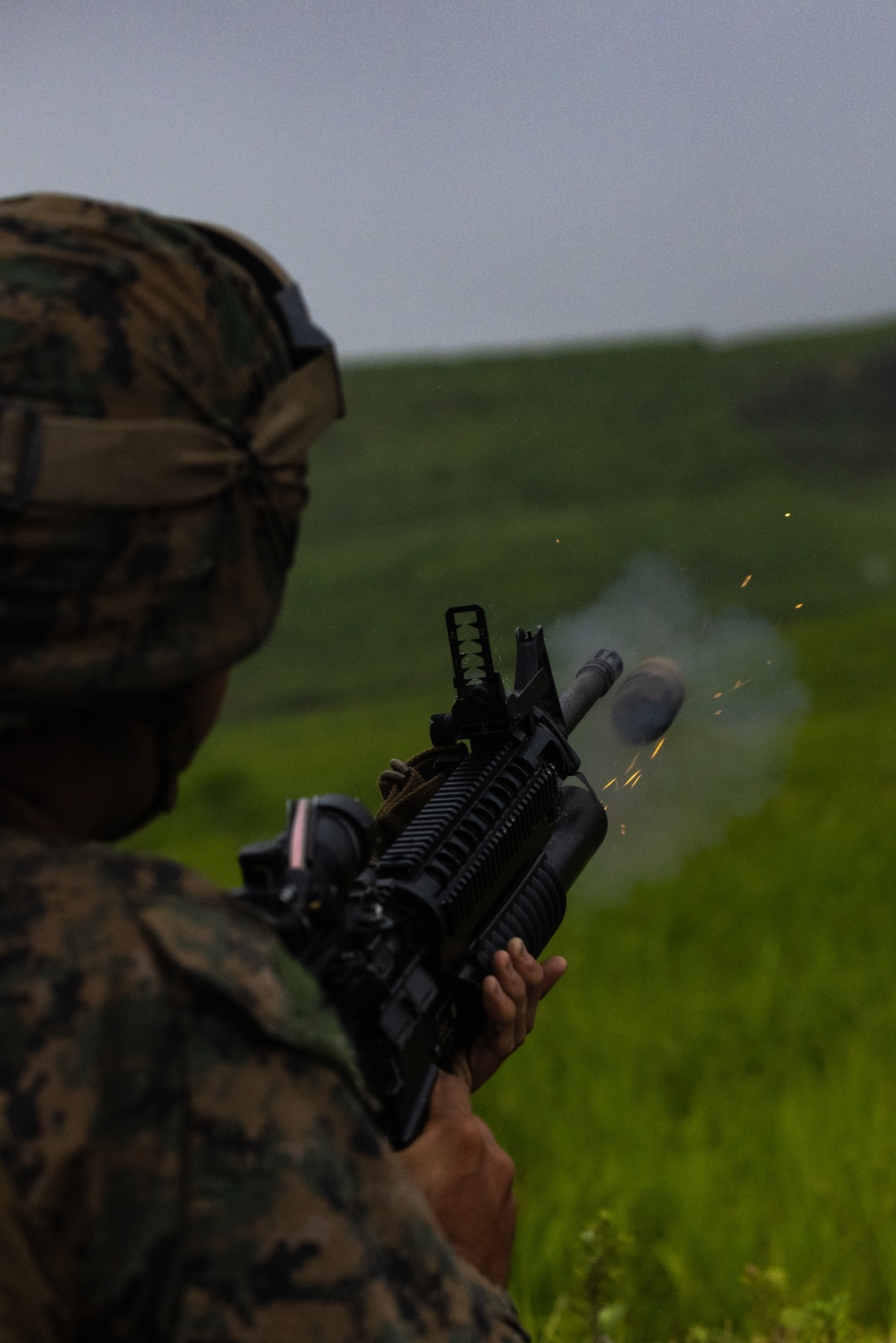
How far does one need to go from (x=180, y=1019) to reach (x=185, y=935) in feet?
0.23

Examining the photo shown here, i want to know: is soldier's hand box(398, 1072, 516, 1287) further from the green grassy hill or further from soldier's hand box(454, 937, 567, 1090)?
the green grassy hill

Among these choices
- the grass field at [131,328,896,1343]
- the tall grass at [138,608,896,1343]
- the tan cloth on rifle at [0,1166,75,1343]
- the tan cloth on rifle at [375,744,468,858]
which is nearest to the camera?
the tan cloth on rifle at [0,1166,75,1343]

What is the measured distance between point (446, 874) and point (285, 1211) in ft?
2.74

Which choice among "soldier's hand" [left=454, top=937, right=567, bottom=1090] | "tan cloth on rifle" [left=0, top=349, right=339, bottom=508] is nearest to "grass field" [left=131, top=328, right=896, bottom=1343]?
"soldier's hand" [left=454, top=937, right=567, bottom=1090]

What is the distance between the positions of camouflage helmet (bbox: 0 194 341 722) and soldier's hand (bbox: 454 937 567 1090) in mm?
748

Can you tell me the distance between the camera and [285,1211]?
3.87 ft

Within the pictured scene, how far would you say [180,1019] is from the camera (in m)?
1.20

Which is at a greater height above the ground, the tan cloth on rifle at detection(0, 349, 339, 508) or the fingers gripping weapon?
the tan cloth on rifle at detection(0, 349, 339, 508)

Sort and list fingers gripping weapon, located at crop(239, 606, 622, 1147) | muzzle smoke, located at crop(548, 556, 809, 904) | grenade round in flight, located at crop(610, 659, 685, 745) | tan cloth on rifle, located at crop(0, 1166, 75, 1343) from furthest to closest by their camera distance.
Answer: muzzle smoke, located at crop(548, 556, 809, 904)
grenade round in flight, located at crop(610, 659, 685, 745)
fingers gripping weapon, located at crop(239, 606, 622, 1147)
tan cloth on rifle, located at crop(0, 1166, 75, 1343)

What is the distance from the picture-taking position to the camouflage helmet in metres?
1.33

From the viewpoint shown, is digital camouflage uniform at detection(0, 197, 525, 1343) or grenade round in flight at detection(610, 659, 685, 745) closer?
digital camouflage uniform at detection(0, 197, 525, 1343)

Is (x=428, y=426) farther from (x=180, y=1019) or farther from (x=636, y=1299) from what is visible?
(x=180, y=1019)

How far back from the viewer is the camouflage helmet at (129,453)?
4.35 ft

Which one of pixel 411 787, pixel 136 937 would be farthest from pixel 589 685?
pixel 136 937
